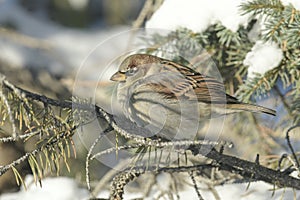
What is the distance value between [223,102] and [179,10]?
42 cm

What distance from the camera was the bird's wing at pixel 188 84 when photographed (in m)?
1.65

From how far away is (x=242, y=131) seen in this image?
213 centimetres

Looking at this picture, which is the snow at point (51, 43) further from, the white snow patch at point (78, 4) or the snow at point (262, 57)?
the snow at point (262, 57)

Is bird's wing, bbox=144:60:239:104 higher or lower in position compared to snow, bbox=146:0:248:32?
lower

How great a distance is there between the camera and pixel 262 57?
5.57ft

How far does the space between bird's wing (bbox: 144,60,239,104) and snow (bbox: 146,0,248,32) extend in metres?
0.20

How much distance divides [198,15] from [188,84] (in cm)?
29

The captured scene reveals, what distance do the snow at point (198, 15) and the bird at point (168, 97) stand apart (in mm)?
191

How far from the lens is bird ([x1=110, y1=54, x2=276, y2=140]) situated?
4.91 ft

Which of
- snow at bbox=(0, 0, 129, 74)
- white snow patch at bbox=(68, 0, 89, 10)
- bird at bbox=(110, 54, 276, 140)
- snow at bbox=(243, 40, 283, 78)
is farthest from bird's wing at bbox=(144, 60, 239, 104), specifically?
white snow patch at bbox=(68, 0, 89, 10)

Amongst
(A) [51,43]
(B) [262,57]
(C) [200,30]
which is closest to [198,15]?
(C) [200,30]

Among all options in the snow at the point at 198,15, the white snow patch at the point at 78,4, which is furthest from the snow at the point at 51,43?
the snow at the point at 198,15

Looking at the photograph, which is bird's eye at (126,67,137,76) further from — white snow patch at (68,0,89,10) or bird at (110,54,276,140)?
white snow patch at (68,0,89,10)

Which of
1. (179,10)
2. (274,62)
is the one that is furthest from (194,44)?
(274,62)
